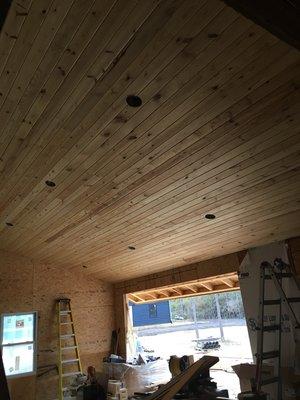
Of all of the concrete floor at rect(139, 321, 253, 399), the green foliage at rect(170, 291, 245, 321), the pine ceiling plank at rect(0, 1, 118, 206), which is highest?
the pine ceiling plank at rect(0, 1, 118, 206)

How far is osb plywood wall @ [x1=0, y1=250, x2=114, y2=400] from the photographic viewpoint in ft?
19.9

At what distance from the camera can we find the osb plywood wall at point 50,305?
608 centimetres

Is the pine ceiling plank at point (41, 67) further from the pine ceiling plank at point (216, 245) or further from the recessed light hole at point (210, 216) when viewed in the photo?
the pine ceiling plank at point (216, 245)

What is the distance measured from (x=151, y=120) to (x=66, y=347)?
554 cm

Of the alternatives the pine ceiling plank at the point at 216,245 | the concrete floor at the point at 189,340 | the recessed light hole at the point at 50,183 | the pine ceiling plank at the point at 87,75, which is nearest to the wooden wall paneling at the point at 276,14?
the pine ceiling plank at the point at 87,75

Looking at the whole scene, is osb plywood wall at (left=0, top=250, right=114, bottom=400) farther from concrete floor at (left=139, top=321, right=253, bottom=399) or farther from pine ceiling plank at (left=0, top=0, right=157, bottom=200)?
concrete floor at (left=139, top=321, right=253, bottom=399)

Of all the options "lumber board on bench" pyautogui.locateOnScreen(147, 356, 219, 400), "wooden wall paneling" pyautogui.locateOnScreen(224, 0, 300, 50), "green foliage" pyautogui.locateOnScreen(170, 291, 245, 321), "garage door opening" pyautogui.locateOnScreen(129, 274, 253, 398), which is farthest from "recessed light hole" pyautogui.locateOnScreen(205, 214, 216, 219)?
"green foliage" pyautogui.locateOnScreen(170, 291, 245, 321)

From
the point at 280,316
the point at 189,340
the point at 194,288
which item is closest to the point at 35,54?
the point at 280,316

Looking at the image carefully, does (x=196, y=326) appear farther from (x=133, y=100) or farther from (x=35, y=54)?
(x=35, y=54)

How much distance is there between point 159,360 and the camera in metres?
6.14

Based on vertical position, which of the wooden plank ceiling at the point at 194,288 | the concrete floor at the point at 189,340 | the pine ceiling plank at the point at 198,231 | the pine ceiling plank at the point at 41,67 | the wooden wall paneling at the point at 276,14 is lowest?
the concrete floor at the point at 189,340

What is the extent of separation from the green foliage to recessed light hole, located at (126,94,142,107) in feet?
59.8

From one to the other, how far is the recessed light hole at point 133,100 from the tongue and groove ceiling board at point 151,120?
37mm

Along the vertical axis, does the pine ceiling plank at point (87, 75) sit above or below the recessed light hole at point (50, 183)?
above
